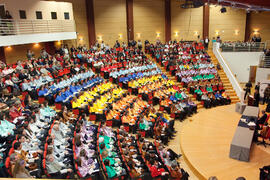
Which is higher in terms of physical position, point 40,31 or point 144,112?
point 40,31

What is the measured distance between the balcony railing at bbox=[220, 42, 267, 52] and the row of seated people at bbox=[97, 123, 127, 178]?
44.0ft

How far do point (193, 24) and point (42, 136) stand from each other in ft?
63.3

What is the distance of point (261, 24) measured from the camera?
835 inches

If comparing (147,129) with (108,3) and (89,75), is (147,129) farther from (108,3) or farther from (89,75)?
(108,3)

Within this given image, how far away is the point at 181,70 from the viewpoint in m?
15.3

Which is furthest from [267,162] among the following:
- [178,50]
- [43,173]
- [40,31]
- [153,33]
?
[153,33]

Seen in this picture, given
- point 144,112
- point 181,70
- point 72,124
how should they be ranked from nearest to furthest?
point 72,124 → point 144,112 → point 181,70

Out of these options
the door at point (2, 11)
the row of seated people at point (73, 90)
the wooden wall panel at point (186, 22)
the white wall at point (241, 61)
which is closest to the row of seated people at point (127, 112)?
the row of seated people at point (73, 90)

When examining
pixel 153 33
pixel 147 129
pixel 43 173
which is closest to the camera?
pixel 43 173

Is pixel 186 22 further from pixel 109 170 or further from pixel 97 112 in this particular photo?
pixel 109 170

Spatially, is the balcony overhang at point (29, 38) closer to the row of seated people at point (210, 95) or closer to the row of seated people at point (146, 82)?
the row of seated people at point (146, 82)

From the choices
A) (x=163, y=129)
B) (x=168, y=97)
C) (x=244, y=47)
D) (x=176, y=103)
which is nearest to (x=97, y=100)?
(x=163, y=129)

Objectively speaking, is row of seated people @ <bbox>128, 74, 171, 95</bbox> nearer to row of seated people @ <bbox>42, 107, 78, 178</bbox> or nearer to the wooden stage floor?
the wooden stage floor

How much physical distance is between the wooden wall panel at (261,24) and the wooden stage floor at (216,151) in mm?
14678
